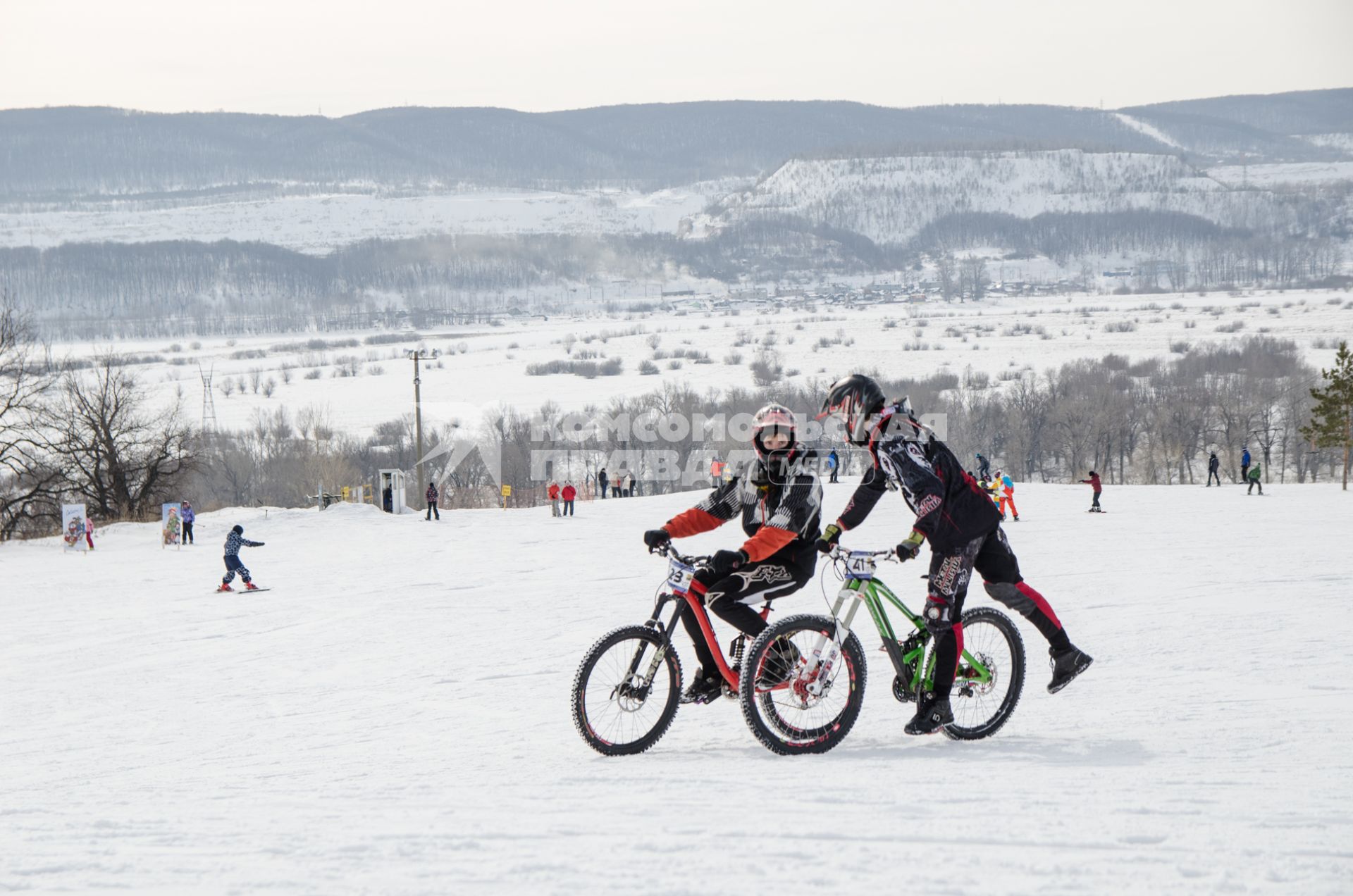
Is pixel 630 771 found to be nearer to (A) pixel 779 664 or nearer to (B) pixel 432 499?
(A) pixel 779 664

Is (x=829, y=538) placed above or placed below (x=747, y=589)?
above

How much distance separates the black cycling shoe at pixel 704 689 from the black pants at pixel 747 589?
30 mm

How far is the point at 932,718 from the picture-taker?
242 inches

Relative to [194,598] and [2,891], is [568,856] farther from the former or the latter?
[194,598]

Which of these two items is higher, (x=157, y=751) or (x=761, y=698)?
(x=761, y=698)

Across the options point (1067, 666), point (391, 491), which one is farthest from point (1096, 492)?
point (1067, 666)

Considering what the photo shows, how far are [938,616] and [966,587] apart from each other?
0.21m

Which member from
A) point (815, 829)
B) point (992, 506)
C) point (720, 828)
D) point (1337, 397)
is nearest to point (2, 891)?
point (720, 828)

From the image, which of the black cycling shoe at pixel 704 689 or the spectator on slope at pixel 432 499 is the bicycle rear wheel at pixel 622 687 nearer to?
the black cycling shoe at pixel 704 689

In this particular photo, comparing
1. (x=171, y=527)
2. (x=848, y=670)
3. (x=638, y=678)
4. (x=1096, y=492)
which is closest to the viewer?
(x=848, y=670)

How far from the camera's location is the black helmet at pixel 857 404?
6062 mm

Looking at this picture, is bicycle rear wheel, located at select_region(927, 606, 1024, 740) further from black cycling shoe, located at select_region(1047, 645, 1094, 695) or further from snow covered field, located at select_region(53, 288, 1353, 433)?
snow covered field, located at select_region(53, 288, 1353, 433)

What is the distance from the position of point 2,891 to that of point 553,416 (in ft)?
289

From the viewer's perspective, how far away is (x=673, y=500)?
37156 mm
